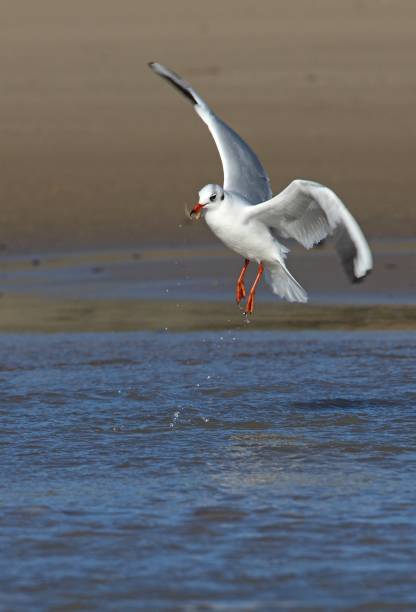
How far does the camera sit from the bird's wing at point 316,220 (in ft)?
21.6

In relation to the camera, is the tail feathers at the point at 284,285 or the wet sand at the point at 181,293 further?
the wet sand at the point at 181,293

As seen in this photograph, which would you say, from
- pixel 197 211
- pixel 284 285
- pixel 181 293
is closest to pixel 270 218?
pixel 284 285

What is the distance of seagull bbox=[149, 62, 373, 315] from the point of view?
6.68 metres

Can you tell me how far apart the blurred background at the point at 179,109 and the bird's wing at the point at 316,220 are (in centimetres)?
419

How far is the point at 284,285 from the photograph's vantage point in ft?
24.5

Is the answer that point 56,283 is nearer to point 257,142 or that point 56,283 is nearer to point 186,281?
point 186,281

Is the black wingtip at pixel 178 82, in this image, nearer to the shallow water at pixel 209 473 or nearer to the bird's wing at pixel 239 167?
the bird's wing at pixel 239 167

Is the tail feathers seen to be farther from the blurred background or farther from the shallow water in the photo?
the blurred background

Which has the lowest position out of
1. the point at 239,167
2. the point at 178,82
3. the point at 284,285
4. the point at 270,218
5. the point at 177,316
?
the point at 177,316

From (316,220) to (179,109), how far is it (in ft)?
27.2

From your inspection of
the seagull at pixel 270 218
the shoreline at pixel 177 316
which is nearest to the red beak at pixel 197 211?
the seagull at pixel 270 218

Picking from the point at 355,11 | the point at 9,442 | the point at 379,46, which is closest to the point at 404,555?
the point at 9,442


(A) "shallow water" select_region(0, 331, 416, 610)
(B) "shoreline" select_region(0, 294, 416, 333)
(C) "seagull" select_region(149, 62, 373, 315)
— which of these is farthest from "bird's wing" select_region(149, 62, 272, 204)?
(B) "shoreline" select_region(0, 294, 416, 333)

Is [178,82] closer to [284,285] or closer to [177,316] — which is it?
[284,285]
